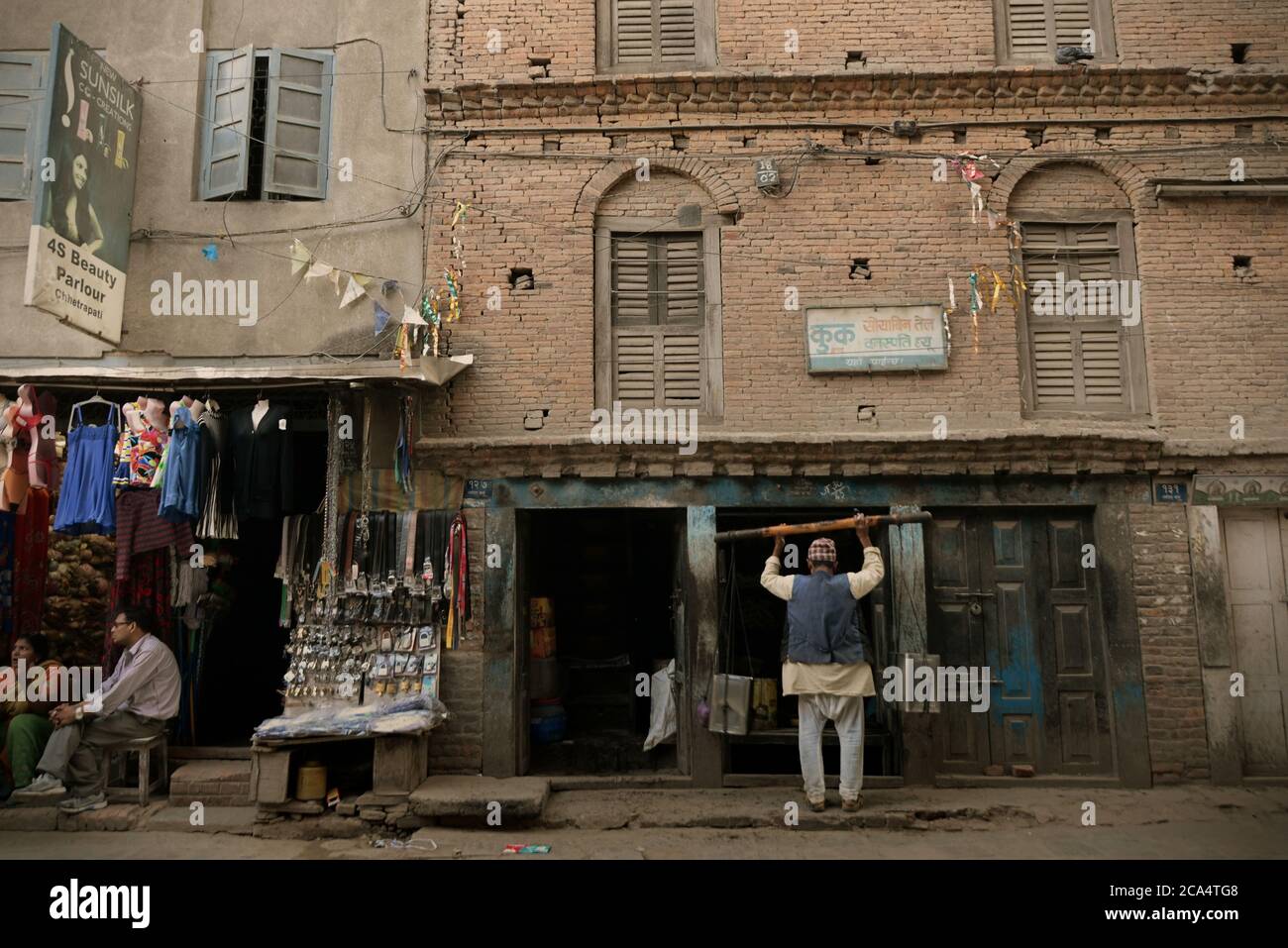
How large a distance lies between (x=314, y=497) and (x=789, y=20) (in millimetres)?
7382

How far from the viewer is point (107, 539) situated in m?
9.94

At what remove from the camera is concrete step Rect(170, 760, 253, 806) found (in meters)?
8.22

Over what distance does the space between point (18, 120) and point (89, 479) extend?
4657 millimetres

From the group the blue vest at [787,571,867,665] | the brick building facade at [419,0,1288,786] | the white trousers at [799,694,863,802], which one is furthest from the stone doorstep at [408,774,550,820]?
the blue vest at [787,571,867,665]

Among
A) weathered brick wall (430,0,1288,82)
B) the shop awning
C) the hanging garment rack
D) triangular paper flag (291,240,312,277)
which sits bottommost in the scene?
the hanging garment rack

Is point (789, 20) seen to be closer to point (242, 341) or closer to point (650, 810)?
point (242, 341)

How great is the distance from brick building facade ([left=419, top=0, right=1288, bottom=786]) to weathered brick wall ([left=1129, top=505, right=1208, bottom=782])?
0.03 meters

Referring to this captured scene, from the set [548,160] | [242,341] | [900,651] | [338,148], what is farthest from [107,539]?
[900,651]

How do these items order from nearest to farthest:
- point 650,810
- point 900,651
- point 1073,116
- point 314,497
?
point 650,810
point 900,651
point 1073,116
point 314,497

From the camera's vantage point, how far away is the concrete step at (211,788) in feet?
27.0

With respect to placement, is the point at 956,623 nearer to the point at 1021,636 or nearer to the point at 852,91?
the point at 1021,636

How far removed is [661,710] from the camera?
9062 millimetres

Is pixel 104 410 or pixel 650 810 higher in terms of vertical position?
pixel 104 410
